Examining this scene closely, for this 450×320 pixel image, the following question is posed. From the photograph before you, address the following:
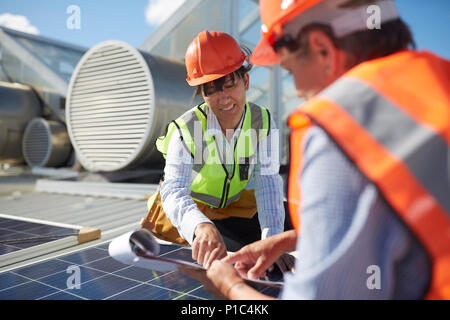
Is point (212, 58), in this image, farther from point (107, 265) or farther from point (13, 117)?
point (13, 117)

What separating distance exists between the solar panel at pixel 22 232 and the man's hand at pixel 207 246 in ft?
4.85

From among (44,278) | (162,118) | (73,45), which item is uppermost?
(73,45)

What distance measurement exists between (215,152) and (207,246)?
698 millimetres

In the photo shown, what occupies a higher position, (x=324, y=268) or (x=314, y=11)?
(x=314, y=11)

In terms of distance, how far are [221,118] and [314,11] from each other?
1.31m

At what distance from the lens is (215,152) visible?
6.97ft

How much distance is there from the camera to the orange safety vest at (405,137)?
624 millimetres

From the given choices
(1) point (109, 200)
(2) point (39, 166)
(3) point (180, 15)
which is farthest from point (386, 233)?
(2) point (39, 166)

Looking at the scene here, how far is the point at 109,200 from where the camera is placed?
4902 mm

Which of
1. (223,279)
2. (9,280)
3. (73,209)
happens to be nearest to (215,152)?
(223,279)

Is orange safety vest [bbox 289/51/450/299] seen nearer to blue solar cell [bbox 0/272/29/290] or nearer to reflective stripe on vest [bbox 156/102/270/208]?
reflective stripe on vest [bbox 156/102/270/208]

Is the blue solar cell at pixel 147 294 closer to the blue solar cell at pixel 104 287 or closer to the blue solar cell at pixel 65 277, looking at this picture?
the blue solar cell at pixel 104 287

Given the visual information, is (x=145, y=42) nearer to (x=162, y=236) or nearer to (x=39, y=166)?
(x=39, y=166)
